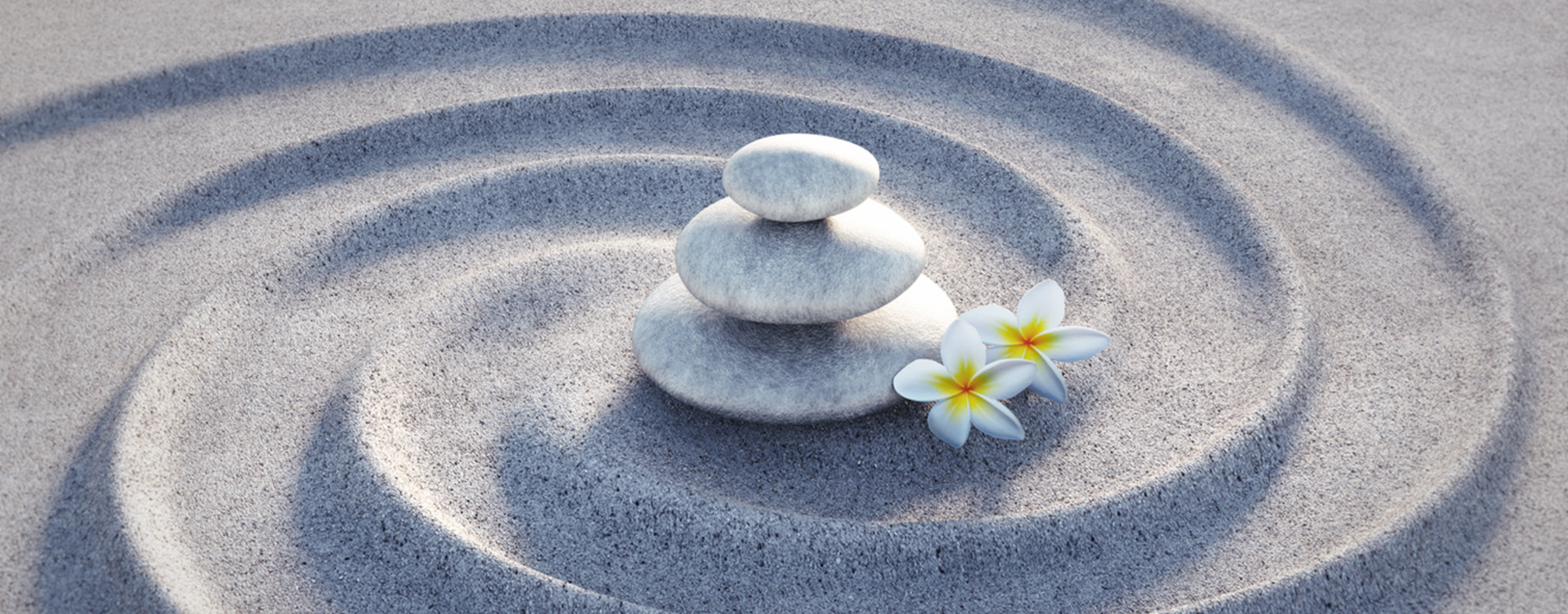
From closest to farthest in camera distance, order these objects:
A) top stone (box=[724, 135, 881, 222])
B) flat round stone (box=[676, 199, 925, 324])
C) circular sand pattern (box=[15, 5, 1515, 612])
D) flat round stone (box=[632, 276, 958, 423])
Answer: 1. circular sand pattern (box=[15, 5, 1515, 612])
2. top stone (box=[724, 135, 881, 222])
3. flat round stone (box=[676, 199, 925, 324])
4. flat round stone (box=[632, 276, 958, 423])

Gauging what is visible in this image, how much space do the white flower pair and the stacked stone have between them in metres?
0.20

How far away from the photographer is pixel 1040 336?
3.45 meters

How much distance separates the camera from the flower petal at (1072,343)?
11.2 feet

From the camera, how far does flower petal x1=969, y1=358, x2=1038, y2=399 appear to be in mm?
3301

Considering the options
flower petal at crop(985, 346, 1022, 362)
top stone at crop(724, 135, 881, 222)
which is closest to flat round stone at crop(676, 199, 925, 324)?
top stone at crop(724, 135, 881, 222)

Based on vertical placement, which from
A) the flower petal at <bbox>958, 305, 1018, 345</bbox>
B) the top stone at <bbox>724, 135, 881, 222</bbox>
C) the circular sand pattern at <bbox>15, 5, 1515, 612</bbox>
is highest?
the top stone at <bbox>724, 135, 881, 222</bbox>

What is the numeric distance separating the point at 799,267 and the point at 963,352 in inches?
22.0

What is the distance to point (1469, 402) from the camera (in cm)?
347

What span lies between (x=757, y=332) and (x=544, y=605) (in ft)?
3.84

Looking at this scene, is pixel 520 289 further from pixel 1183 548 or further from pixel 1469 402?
pixel 1469 402

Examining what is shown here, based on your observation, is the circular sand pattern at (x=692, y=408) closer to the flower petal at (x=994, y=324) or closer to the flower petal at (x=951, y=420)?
the flower petal at (x=951, y=420)

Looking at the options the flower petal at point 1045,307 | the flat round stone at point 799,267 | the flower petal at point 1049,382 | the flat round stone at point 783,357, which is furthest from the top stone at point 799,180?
the flower petal at point 1049,382


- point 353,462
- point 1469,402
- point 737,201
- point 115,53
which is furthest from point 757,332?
point 115,53

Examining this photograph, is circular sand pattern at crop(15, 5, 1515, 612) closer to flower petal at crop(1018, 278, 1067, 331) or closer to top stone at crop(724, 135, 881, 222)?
flower petal at crop(1018, 278, 1067, 331)
